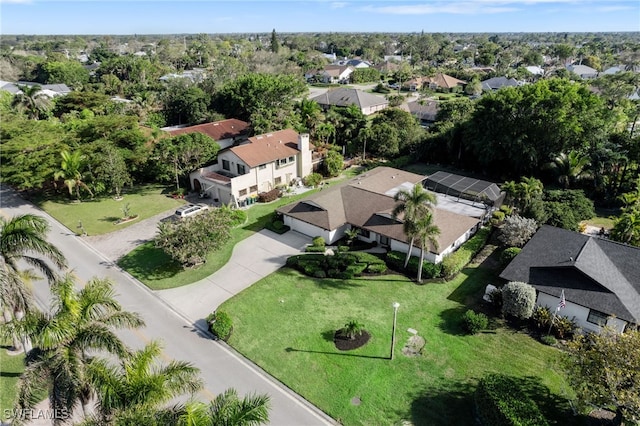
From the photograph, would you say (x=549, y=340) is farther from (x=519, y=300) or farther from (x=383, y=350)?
(x=383, y=350)

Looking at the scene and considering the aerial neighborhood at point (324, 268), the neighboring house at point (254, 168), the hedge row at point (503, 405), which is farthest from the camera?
the neighboring house at point (254, 168)

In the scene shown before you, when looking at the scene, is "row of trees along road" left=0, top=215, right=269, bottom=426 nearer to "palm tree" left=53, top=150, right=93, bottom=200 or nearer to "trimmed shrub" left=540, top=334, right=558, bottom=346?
"trimmed shrub" left=540, top=334, right=558, bottom=346

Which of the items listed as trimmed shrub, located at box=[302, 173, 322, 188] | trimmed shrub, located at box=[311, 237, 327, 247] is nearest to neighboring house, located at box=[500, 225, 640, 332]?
trimmed shrub, located at box=[311, 237, 327, 247]

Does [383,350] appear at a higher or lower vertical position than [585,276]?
lower

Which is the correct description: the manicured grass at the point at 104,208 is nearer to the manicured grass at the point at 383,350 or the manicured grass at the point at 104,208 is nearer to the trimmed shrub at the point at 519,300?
the manicured grass at the point at 383,350

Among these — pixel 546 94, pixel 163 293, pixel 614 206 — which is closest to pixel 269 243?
pixel 163 293

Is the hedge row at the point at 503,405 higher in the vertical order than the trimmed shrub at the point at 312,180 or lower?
lower

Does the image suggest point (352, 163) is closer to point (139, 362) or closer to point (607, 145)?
point (607, 145)

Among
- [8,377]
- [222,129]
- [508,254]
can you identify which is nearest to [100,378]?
[8,377]

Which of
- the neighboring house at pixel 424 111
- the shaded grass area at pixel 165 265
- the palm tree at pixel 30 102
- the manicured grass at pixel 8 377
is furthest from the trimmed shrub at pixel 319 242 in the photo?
the palm tree at pixel 30 102
